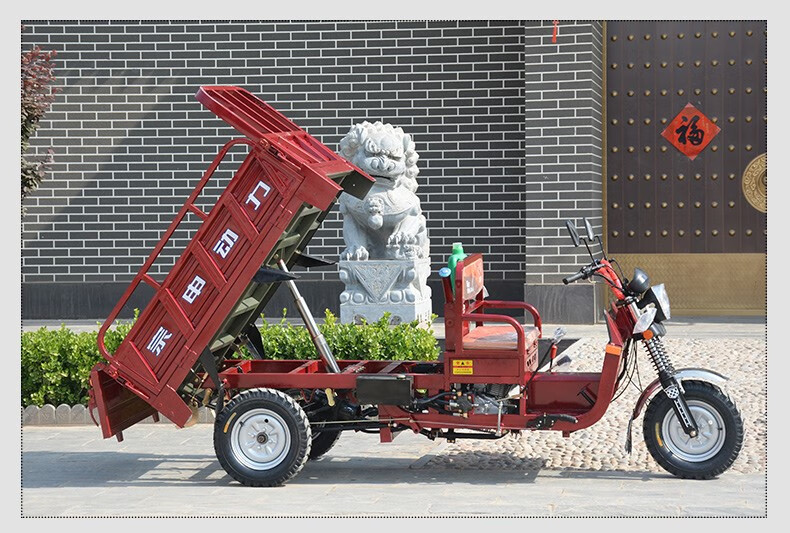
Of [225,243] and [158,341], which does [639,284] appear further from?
[158,341]

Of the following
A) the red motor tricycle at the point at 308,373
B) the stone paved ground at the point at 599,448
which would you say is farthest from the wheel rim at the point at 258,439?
the stone paved ground at the point at 599,448

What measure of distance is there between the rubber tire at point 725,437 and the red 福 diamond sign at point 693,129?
9.50m

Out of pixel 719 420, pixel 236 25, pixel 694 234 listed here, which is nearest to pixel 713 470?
pixel 719 420

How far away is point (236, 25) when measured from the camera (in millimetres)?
17453

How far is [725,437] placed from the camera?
7715 mm

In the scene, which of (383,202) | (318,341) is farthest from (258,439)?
(383,202)

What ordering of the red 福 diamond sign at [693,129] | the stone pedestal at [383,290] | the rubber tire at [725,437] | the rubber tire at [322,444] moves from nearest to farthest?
the rubber tire at [725,437], the rubber tire at [322,444], the stone pedestal at [383,290], the red 福 diamond sign at [693,129]

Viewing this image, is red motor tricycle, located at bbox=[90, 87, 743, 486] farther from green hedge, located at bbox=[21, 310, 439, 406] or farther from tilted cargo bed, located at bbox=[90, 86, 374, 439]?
green hedge, located at bbox=[21, 310, 439, 406]

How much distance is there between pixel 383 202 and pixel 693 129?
549 cm

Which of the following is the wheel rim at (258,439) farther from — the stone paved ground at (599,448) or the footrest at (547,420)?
the footrest at (547,420)

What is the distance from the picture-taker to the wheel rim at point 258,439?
25.8 feet

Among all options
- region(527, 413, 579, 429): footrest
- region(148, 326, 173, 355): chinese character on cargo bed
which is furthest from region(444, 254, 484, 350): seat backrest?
region(148, 326, 173, 355): chinese character on cargo bed

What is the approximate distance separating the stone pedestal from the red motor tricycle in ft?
16.5

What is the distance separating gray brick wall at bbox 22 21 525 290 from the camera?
17.2 meters
